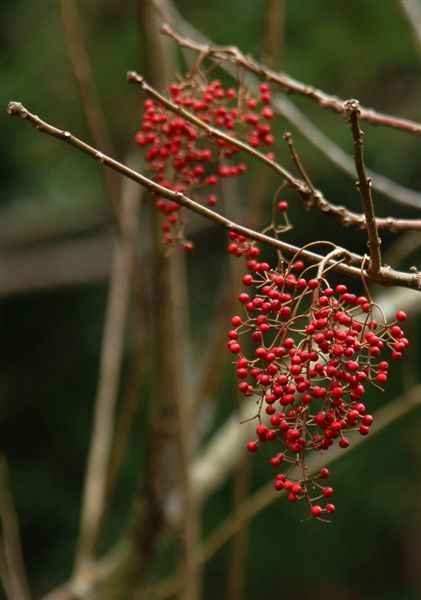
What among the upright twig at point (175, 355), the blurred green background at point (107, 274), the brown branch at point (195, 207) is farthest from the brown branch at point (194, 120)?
the blurred green background at point (107, 274)

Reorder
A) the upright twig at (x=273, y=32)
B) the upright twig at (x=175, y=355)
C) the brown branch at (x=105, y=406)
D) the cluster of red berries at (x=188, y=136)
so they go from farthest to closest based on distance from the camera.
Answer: the brown branch at (x=105, y=406) < the upright twig at (x=273, y=32) < the upright twig at (x=175, y=355) < the cluster of red berries at (x=188, y=136)

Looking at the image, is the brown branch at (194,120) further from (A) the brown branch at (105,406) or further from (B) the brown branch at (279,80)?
(A) the brown branch at (105,406)

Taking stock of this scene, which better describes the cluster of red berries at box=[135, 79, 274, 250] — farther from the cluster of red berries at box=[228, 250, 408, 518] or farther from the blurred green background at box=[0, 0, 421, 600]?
the blurred green background at box=[0, 0, 421, 600]

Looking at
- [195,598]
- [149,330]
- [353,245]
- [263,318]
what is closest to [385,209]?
[353,245]

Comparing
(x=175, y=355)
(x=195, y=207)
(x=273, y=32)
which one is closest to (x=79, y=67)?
(x=273, y=32)

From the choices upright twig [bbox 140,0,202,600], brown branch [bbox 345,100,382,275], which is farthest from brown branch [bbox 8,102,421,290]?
upright twig [bbox 140,0,202,600]
